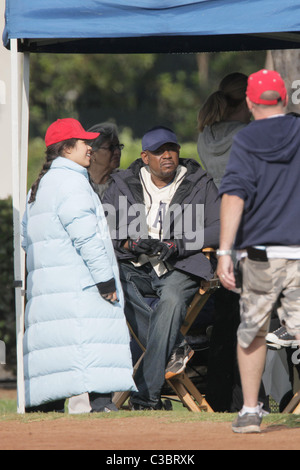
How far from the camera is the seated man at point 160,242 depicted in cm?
626

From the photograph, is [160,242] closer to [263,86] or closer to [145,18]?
[145,18]

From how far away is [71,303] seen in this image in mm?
5930

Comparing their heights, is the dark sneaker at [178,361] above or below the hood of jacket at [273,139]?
below

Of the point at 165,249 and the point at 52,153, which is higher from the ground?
the point at 52,153

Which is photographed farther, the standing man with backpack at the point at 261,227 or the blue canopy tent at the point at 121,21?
the blue canopy tent at the point at 121,21

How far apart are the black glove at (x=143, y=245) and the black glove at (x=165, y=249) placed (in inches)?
1.5

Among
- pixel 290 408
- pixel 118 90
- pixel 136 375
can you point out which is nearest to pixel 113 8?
pixel 136 375

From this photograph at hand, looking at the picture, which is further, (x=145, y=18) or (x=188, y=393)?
(x=188, y=393)

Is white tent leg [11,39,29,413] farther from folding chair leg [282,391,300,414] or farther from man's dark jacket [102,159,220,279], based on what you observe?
folding chair leg [282,391,300,414]

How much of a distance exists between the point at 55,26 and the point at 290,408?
9.33ft

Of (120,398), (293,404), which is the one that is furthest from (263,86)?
(120,398)

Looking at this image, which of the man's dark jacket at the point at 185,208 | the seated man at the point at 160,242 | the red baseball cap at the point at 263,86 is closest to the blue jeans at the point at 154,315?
the seated man at the point at 160,242

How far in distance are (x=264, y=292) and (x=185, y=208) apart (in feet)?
5.37

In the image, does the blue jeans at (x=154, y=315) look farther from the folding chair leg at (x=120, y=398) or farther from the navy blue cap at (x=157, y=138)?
the navy blue cap at (x=157, y=138)
